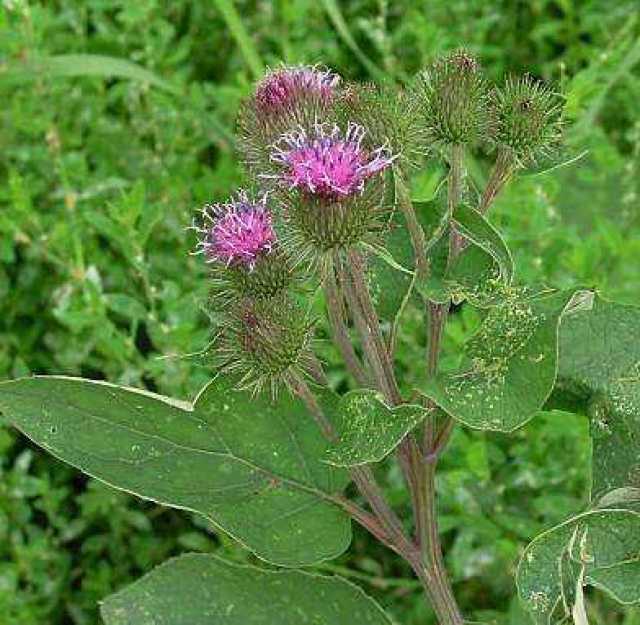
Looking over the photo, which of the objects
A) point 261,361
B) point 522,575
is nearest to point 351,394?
point 261,361

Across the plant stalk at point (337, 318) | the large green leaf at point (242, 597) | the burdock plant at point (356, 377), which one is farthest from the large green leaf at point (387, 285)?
the large green leaf at point (242, 597)

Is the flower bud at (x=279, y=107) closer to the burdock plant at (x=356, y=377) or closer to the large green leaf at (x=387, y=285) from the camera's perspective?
the burdock plant at (x=356, y=377)

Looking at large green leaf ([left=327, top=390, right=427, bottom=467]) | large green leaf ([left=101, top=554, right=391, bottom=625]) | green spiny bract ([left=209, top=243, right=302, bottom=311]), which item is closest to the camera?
large green leaf ([left=327, top=390, right=427, bottom=467])

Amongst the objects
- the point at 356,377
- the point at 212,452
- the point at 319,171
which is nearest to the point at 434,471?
the point at 356,377

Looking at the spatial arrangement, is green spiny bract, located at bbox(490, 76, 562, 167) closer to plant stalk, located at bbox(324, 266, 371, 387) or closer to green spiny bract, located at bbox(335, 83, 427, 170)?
green spiny bract, located at bbox(335, 83, 427, 170)

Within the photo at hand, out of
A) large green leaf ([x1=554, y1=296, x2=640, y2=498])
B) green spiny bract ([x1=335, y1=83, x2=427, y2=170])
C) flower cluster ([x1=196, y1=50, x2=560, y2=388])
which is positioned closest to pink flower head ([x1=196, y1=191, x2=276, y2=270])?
flower cluster ([x1=196, y1=50, x2=560, y2=388])

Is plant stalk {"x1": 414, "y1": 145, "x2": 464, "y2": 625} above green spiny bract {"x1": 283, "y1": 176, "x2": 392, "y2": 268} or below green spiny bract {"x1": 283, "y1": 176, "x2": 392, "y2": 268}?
below
